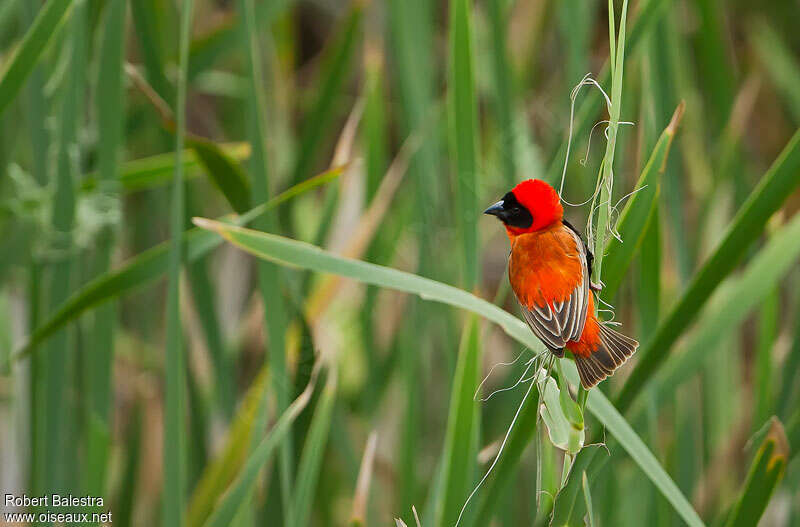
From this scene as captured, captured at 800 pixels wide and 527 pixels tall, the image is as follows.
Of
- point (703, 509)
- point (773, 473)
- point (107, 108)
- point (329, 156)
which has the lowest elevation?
point (703, 509)

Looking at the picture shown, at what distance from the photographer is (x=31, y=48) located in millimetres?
546

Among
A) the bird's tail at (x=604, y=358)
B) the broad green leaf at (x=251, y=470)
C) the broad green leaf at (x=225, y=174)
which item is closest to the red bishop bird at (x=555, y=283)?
the bird's tail at (x=604, y=358)

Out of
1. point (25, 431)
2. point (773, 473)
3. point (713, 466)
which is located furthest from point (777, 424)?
point (25, 431)

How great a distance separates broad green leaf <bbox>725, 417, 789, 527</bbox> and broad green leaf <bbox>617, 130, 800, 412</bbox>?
85mm

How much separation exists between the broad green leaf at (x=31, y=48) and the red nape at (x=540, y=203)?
1.14 ft

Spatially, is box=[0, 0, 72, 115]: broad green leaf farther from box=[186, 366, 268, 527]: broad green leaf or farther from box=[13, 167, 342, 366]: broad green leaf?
box=[186, 366, 268, 527]: broad green leaf

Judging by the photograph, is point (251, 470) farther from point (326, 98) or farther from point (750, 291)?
point (326, 98)

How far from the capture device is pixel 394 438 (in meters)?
1.35

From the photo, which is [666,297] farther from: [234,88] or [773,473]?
[234,88]

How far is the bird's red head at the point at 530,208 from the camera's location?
349mm

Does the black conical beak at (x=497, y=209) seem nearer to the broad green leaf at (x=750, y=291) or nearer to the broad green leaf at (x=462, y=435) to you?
the broad green leaf at (x=462, y=435)

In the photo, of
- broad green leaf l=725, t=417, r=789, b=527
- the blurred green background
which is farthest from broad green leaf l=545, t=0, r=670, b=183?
broad green leaf l=725, t=417, r=789, b=527

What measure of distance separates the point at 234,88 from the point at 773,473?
108cm

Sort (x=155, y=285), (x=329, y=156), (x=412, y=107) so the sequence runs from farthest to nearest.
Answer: (x=329, y=156) < (x=155, y=285) < (x=412, y=107)
